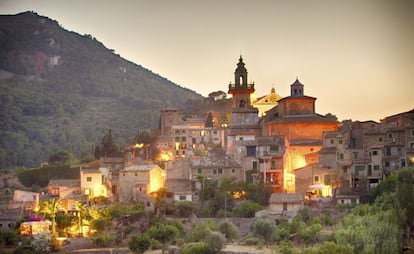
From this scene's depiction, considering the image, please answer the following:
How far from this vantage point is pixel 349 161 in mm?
20578

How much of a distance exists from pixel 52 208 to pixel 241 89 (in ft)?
34.4

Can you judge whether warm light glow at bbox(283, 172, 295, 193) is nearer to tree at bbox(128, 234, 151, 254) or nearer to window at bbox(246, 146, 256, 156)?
window at bbox(246, 146, 256, 156)

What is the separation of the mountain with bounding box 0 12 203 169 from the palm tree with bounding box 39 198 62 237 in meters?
17.1

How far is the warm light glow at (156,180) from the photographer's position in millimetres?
21169

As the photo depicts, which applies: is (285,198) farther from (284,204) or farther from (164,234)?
(164,234)

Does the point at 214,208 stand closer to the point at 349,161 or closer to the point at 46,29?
the point at 349,161

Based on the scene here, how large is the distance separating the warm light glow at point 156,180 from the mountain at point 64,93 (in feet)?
51.9

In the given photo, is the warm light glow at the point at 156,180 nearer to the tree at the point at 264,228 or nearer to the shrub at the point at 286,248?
the tree at the point at 264,228

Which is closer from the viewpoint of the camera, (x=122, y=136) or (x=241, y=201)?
(x=241, y=201)

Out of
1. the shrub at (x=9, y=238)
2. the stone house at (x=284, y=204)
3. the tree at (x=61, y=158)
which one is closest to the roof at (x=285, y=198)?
the stone house at (x=284, y=204)

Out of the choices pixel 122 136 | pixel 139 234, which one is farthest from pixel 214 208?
pixel 122 136

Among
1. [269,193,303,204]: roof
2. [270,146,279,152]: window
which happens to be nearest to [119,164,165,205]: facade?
[270,146,279,152]: window

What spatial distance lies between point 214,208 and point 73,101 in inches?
1341

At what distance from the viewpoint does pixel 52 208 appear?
19688 millimetres
